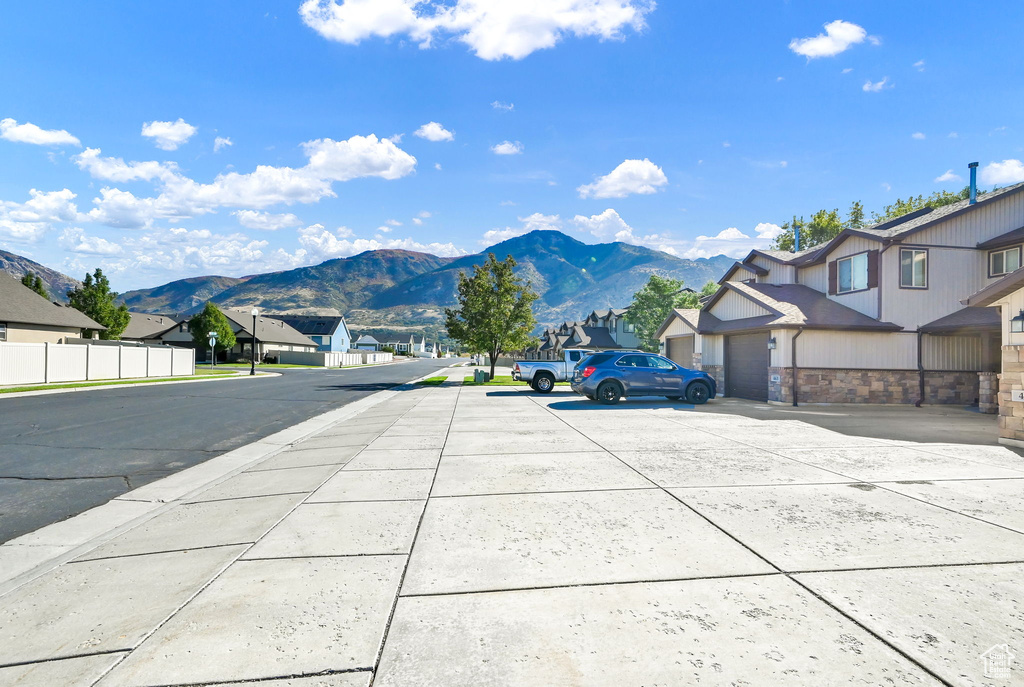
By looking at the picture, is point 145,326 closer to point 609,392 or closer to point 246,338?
point 246,338

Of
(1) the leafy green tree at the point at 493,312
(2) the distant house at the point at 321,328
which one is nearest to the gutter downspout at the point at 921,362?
(1) the leafy green tree at the point at 493,312

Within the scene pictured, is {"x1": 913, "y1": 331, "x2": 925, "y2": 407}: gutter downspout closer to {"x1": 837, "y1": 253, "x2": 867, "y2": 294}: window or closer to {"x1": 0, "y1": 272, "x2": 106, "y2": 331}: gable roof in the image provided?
{"x1": 837, "y1": 253, "x2": 867, "y2": 294}: window

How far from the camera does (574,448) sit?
9.64 meters

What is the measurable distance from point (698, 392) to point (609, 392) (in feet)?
10.2

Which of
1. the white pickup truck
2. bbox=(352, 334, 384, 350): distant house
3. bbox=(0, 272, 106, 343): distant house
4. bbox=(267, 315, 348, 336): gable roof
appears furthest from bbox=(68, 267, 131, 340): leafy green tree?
bbox=(352, 334, 384, 350): distant house

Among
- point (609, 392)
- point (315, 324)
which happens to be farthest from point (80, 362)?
point (315, 324)

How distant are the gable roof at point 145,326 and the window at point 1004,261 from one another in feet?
273

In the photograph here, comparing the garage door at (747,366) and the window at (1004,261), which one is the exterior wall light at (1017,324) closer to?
the garage door at (747,366)

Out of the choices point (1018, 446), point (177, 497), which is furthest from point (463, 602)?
point (1018, 446)

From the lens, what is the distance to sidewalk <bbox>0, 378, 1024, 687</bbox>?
117 inches

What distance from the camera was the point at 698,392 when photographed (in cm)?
1933

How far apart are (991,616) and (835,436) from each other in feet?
28.3

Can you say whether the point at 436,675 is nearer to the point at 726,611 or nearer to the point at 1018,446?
the point at 726,611

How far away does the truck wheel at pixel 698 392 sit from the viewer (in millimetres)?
19266
